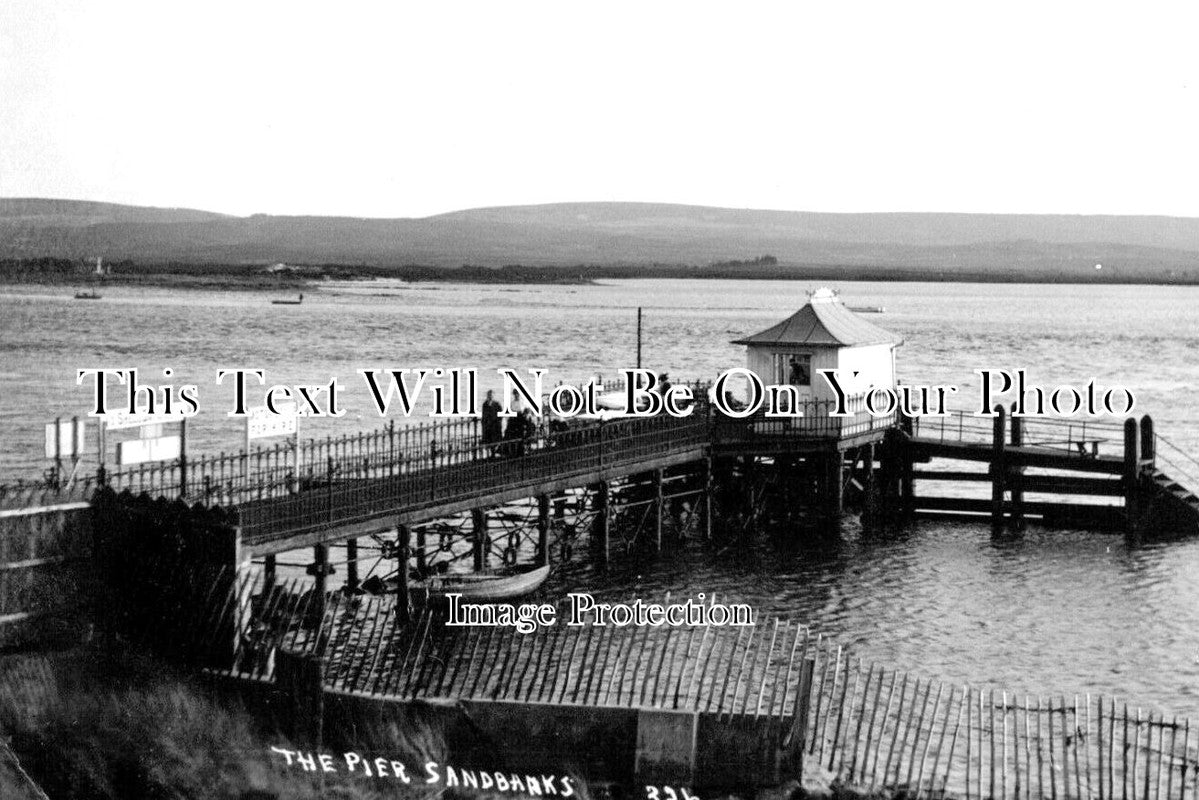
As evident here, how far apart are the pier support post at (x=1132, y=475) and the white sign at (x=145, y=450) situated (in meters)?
23.5

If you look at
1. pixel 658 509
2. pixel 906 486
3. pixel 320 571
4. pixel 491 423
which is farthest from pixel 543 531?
pixel 906 486

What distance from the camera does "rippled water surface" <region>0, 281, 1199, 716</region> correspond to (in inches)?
1148

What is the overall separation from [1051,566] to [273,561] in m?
17.2

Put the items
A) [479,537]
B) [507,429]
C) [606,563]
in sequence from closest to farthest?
[479,537], [507,429], [606,563]

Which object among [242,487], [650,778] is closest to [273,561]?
[242,487]

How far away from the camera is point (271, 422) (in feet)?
82.9

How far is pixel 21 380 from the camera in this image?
210ft

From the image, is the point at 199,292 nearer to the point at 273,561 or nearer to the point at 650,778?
the point at 273,561

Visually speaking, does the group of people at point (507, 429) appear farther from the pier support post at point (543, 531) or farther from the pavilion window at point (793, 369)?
the pavilion window at point (793, 369)

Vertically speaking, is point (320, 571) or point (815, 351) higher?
point (815, 351)

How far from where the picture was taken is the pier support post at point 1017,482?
4091 centimetres

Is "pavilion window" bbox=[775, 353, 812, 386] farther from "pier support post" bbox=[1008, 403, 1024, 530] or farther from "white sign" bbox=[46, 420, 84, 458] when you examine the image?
"white sign" bbox=[46, 420, 84, 458]

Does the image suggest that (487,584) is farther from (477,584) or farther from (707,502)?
(707,502)

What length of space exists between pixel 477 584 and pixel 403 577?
1.25m
